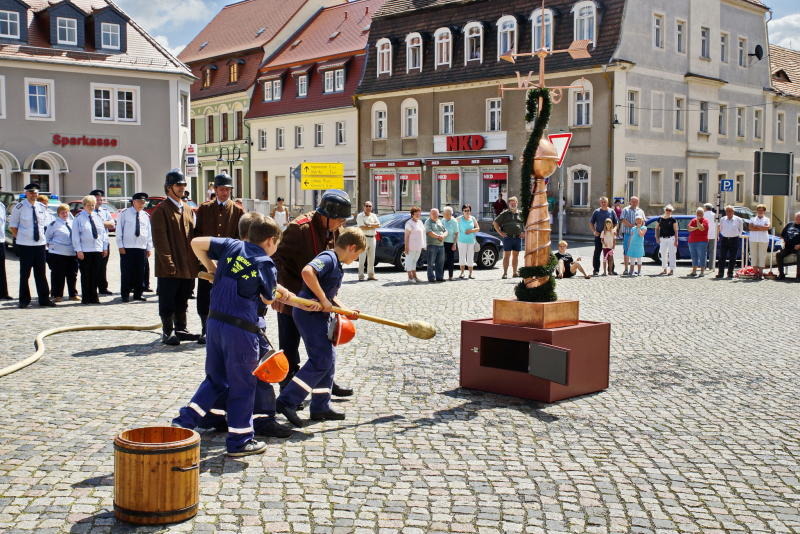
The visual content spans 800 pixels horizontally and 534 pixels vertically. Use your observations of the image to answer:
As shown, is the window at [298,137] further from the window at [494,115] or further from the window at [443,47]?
the window at [494,115]

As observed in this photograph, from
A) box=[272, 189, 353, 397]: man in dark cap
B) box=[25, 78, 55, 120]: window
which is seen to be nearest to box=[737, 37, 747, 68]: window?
box=[25, 78, 55, 120]: window

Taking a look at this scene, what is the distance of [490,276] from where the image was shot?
73.5 ft

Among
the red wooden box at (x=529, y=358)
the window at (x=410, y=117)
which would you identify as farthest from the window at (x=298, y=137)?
the red wooden box at (x=529, y=358)

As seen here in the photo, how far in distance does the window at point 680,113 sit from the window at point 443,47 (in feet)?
34.3

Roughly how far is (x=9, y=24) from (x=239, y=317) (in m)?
35.7

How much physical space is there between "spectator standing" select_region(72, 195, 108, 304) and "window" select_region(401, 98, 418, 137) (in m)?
30.7

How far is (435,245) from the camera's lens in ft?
67.3

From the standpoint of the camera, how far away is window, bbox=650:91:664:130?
39312mm

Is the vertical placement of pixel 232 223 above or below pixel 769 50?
below

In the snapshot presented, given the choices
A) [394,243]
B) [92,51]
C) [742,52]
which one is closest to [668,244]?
[394,243]

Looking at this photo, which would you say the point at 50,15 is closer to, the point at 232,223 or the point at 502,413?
the point at 232,223

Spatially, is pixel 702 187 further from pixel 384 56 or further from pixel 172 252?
pixel 172 252

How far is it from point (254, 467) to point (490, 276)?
16.9 meters

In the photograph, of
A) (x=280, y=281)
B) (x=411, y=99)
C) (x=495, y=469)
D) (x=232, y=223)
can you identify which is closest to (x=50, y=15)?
(x=411, y=99)
